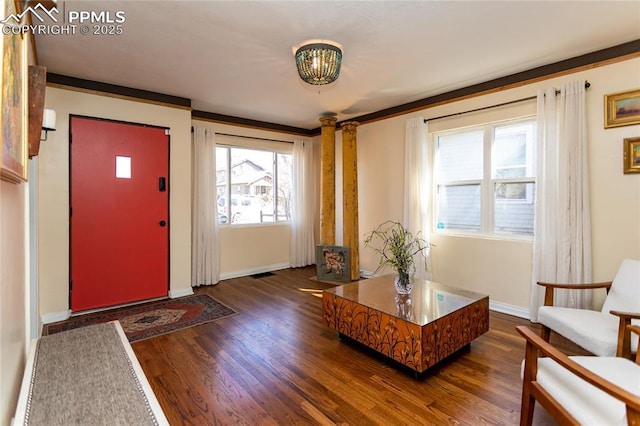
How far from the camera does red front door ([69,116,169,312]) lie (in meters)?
3.47

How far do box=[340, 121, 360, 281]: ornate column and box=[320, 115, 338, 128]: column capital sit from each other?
0.56 ft

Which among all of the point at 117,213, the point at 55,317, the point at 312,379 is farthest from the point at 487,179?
the point at 55,317

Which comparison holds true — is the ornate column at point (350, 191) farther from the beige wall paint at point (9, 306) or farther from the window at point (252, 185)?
the beige wall paint at point (9, 306)

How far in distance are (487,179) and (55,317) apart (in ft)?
16.4

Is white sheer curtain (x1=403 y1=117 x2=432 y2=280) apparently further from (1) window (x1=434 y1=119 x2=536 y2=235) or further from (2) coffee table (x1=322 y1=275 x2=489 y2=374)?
(2) coffee table (x1=322 y1=275 x2=489 y2=374)

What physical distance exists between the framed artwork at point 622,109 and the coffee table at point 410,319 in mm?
1954

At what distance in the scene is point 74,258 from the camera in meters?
3.45

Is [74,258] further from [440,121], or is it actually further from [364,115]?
[440,121]

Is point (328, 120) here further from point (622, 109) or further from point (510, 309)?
A: point (510, 309)

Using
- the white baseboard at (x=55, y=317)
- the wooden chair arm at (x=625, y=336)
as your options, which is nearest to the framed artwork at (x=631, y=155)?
the wooden chair arm at (x=625, y=336)

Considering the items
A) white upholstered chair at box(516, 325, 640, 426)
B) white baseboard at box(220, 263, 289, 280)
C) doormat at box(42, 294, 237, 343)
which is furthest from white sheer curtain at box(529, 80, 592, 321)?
white baseboard at box(220, 263, 289, 280)

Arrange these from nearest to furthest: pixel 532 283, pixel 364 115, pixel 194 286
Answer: pixel 532 283, pixel 194 286, pixel 364 115

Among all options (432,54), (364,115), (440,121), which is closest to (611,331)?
(432,54)

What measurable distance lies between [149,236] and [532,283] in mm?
4373
